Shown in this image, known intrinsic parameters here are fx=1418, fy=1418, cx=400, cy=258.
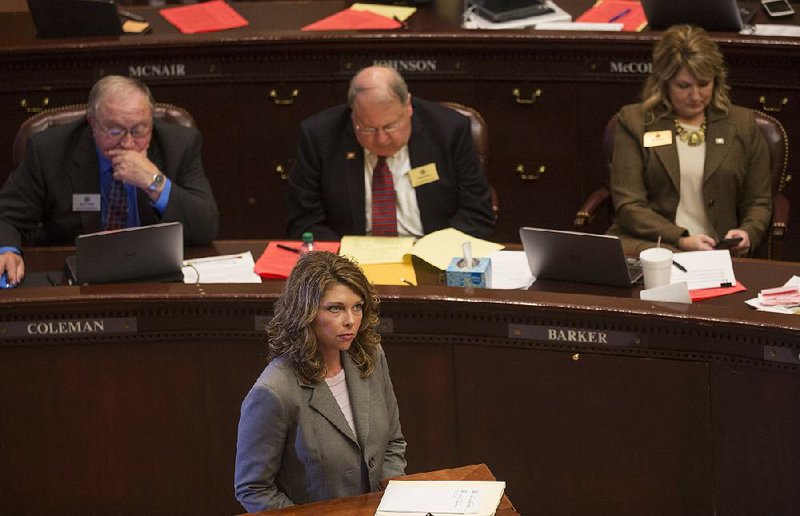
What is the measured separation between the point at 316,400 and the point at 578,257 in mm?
1231

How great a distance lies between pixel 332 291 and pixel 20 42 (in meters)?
3.10

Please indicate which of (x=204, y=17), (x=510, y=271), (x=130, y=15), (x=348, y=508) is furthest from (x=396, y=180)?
(x=348, y=508)

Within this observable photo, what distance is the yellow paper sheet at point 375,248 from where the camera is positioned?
4.27m

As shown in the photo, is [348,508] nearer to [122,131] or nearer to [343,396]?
[343,396]

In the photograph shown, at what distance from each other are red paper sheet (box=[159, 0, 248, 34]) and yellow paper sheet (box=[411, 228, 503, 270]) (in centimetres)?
189

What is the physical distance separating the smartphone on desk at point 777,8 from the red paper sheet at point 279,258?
7.10 ft

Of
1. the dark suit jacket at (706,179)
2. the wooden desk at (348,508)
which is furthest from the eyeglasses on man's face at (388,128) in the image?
the wooden desk at (348,508)

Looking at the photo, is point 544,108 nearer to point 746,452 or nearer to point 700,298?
point 700,298

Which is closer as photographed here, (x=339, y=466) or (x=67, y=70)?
(x=339, y=466)

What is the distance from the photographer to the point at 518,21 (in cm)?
556

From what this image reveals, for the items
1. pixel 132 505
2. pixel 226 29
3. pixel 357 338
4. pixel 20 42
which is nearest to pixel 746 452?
pixel 357 338

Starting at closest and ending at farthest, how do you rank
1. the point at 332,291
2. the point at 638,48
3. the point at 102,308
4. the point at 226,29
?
the point at 332,291
the point at 102,308
the point at 638,48
the point at 226,29

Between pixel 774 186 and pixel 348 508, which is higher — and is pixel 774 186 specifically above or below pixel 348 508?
above

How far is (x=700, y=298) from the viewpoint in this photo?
395 centimetres
